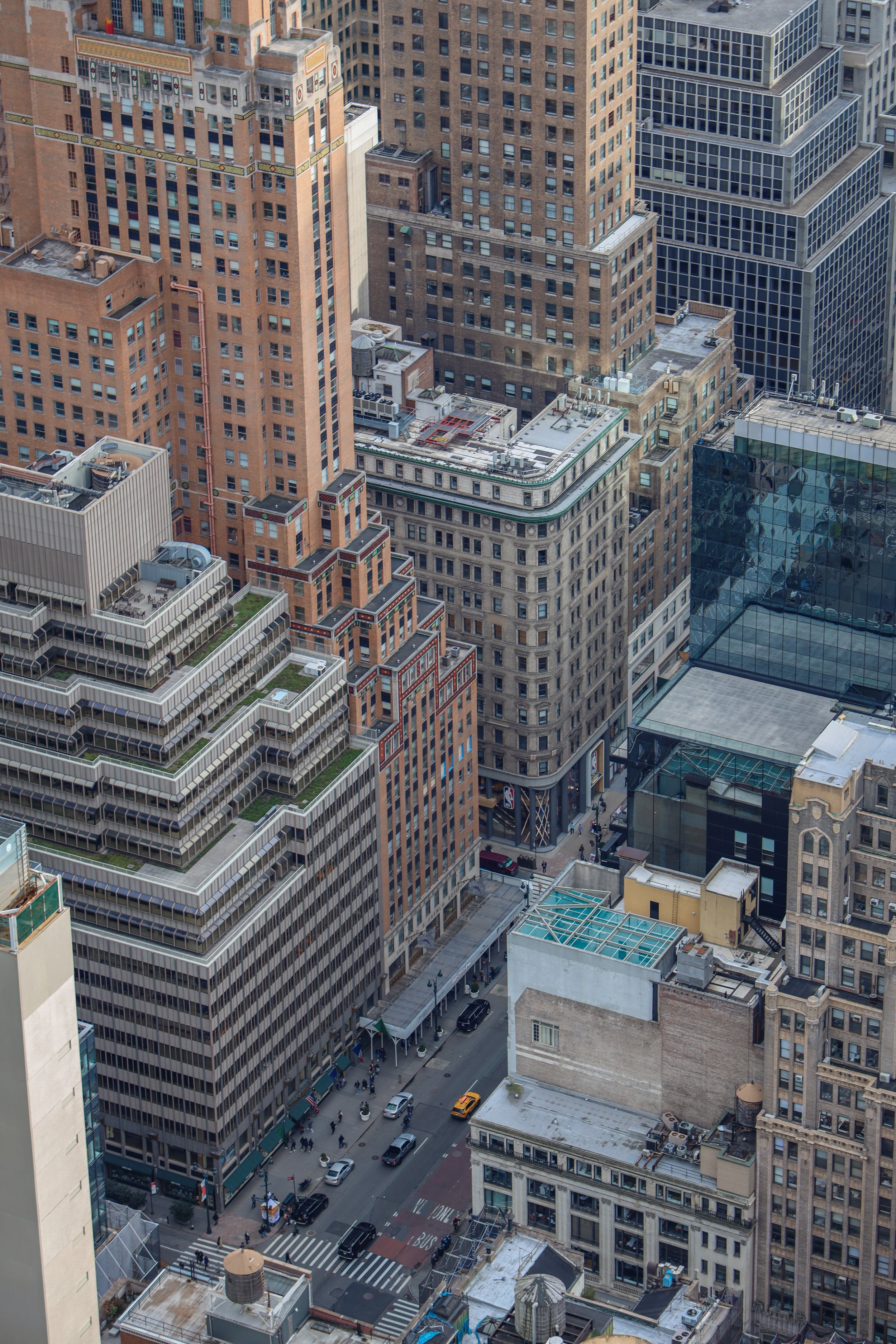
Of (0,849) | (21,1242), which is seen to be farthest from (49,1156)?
(0,849)

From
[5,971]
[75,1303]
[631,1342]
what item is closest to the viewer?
[5,971]

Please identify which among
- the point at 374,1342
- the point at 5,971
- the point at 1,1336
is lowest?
the point at 374,1342

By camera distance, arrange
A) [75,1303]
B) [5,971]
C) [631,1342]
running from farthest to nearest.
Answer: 1. [631,1342]
2. [75,1303]
3. [5,971]

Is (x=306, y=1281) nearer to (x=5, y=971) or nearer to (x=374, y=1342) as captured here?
(x=374, y=1342)

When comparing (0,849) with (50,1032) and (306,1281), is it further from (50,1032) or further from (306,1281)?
(306,1281)

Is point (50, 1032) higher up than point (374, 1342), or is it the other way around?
point (50, 1032)

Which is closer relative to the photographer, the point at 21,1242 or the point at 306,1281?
the point at 21,1242
